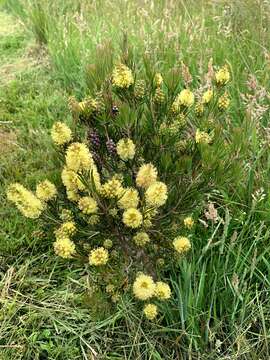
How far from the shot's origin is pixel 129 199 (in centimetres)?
187

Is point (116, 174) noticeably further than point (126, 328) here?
No

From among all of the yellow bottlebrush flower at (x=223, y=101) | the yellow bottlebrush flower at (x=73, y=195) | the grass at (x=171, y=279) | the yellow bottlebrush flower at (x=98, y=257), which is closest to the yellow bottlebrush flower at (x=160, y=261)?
the grass at (x=171, y=279)

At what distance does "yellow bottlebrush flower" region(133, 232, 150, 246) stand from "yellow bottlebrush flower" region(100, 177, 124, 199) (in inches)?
8.5

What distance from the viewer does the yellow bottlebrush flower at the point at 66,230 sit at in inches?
76.4

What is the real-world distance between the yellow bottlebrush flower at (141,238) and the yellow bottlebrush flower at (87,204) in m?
0.22

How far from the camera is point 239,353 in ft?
7.22

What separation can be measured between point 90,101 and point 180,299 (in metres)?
0.91

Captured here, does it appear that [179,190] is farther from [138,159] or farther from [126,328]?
[126,328]

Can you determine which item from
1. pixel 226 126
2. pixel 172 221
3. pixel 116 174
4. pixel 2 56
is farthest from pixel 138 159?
pixel 2 56

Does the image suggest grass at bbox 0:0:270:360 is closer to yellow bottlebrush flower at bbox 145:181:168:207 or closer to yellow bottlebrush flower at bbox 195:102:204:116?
yellow bottlebrush flower at bbox 195:102:204:116

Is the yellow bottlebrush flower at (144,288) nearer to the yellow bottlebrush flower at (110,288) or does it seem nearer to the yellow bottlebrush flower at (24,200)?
the yellow bottlebrush flower at (110,288)

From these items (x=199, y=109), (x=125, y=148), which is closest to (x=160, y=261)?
(x=125, y=148)

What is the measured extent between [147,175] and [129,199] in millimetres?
105

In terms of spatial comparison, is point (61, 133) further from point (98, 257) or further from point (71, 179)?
point (98, 257)
